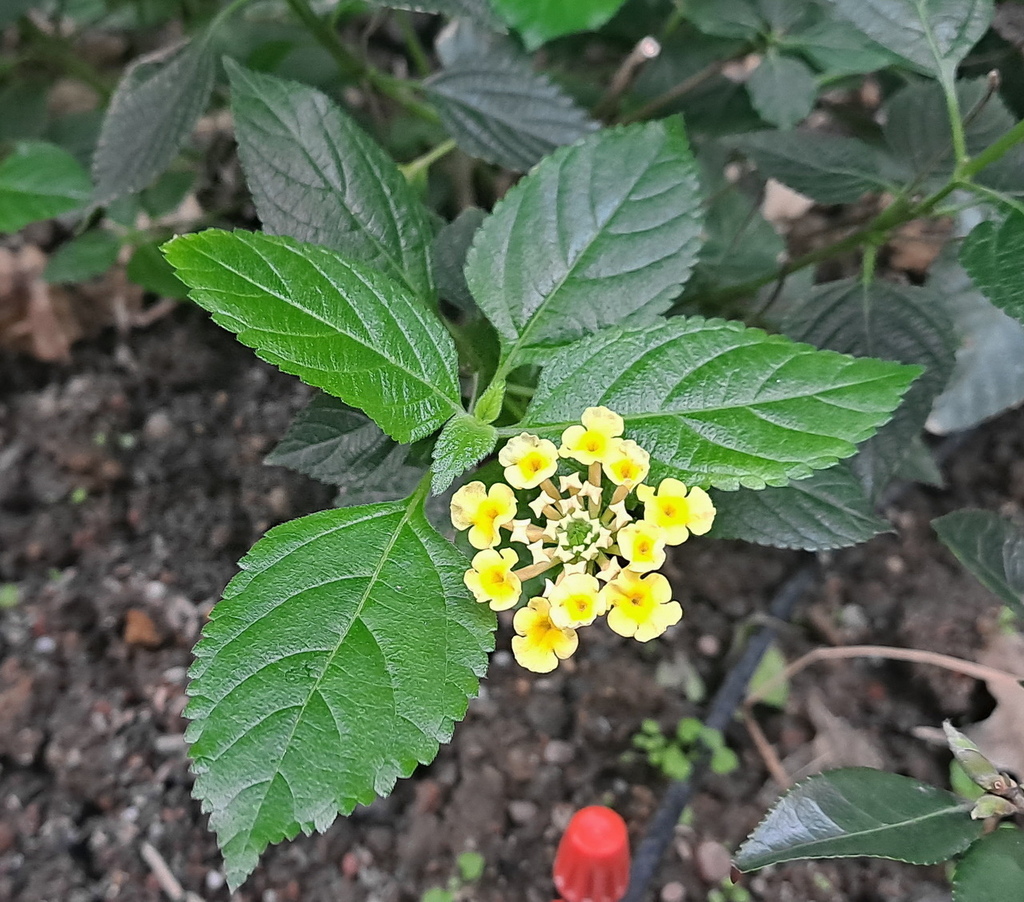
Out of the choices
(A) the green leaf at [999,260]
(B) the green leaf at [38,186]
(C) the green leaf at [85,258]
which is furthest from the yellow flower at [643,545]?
(C) the green leaf at [85,258]

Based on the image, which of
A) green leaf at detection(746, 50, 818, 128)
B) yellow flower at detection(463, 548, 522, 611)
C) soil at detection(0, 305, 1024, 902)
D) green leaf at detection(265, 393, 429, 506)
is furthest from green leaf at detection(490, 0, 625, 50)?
soil at detection(0, 305, 1024, 902)

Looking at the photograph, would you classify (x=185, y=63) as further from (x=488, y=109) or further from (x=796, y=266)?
(x=796, y=266)

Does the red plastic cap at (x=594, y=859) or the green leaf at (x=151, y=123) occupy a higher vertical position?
the green leaf at (x=151, y=123)

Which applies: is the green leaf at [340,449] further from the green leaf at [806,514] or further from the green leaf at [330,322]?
the green leaf at [806,514]

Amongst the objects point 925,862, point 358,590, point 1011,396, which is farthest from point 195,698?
point 1011,396

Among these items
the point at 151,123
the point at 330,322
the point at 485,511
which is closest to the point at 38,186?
the point at 151,123

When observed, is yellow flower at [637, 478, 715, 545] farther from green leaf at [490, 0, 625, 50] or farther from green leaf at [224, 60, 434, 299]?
green leaf at [490, 0, 625, 50]

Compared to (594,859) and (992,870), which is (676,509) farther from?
(594,859)
